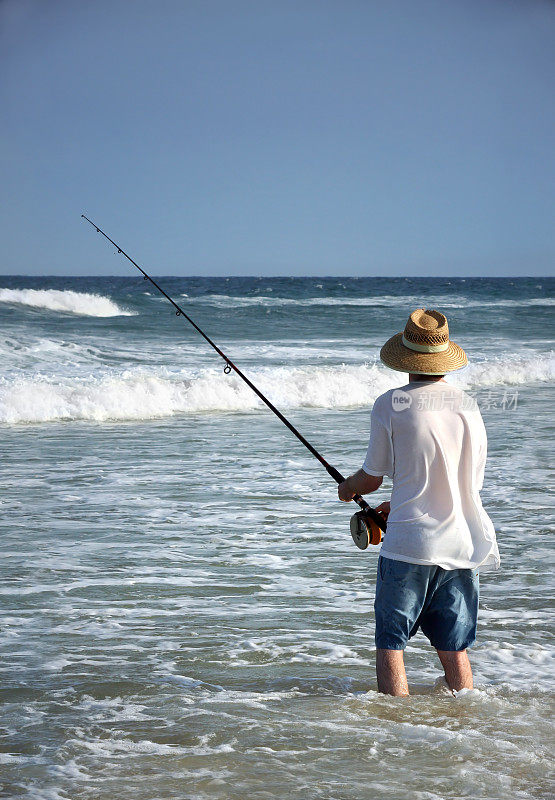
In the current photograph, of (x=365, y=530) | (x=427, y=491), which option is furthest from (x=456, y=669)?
(x=427, y=491)

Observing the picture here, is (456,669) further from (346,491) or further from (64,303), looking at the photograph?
(64,303)

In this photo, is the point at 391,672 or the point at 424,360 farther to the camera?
the point at 391,672

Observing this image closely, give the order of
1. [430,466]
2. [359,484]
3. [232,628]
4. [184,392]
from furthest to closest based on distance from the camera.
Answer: [184,392]
[232,628]
[359,484]
[430,466]

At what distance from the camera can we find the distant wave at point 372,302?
3116 cm

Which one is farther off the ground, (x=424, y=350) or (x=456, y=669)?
(x=424, y=350)

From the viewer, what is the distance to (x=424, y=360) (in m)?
2.57

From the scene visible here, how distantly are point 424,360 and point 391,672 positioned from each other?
93cm

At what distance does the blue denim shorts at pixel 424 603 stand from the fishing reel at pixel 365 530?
14 centimetres

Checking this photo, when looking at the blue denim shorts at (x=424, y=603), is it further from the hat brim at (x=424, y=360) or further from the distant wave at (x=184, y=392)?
the distant wave at (x=184, y=392)

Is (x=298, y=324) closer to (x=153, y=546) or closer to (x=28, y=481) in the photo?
(x=28, y=481)

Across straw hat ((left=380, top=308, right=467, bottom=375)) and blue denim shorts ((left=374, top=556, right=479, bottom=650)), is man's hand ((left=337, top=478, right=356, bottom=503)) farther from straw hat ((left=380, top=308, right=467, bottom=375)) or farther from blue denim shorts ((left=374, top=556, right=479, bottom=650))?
straw hat ((left=380, top=308, right=467, bottom=375))

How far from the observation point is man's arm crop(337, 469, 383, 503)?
2.62 m

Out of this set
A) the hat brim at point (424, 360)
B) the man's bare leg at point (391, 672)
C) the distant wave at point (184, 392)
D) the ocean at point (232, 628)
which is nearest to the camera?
the ocean at point (232, 628)

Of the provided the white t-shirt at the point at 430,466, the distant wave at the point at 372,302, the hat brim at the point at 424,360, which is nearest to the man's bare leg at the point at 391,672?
the white t-shirt at the point at 430,466
